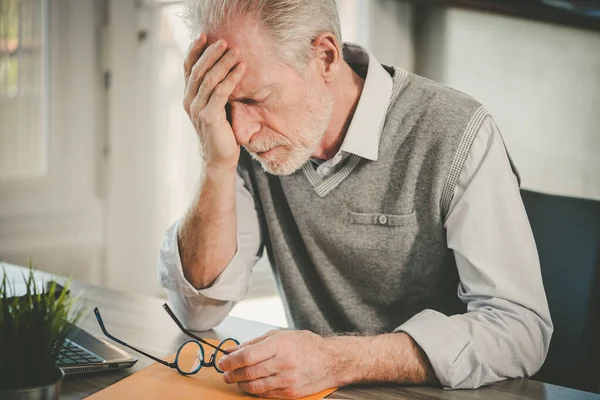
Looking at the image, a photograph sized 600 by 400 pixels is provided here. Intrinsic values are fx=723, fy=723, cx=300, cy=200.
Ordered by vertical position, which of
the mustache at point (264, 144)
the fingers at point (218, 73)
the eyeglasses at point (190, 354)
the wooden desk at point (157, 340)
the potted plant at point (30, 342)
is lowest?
the wooden desk at point (157, 340)

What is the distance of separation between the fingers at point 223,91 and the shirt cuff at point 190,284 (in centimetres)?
25

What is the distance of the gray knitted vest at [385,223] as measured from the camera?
1.36 meters

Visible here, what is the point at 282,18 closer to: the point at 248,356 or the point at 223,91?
the point at 223,91

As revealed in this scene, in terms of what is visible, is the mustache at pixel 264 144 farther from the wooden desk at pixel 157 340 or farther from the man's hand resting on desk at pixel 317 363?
the man's hand resting on desk at pixel 317 363

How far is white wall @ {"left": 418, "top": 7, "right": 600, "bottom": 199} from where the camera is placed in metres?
2.67

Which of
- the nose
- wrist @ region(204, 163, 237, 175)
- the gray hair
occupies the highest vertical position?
the gray hair

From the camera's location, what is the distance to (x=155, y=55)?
3117 mm

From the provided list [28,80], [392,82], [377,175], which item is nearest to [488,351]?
[377,175]

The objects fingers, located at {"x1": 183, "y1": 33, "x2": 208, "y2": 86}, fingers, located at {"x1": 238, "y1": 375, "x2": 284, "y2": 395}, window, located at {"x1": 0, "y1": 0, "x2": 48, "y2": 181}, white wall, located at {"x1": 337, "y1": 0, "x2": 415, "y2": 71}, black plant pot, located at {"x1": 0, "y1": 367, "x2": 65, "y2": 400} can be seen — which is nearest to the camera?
black plant pot, located at {"x1": 0, "y1": 367, "x2": 65, "y2": 400}

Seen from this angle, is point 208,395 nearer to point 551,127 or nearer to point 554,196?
point 554,196

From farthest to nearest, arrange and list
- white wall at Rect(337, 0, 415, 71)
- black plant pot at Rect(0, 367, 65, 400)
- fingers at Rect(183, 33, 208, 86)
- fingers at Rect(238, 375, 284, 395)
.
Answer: white wall at Rect(337, 0, 415, 71) → fingers at Rect(183, 33, 208, 86) → fingers at Rect(238, 375, 284, 395) → black plant pot at Rect(0, 367, 65, 400)

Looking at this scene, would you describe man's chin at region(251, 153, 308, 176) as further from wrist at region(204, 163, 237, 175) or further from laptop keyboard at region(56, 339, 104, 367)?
laptop keyboard at region(56, 339, 104, 367)

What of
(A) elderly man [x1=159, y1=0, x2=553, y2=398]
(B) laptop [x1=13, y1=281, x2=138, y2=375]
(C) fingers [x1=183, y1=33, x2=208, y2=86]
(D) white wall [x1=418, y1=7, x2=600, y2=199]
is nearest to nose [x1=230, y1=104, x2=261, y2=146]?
(A) elderly man [x1=159, y1=0, x2=553, y2=398]

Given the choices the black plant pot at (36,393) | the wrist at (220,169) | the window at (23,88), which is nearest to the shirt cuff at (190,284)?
the wrist at (220,169)
